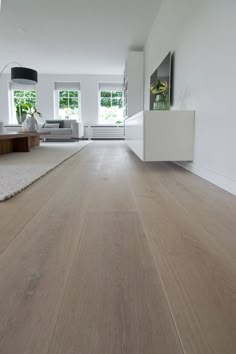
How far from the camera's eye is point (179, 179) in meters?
2.25

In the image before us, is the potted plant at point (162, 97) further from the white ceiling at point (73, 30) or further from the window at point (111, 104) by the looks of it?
the window at point (111, 104)

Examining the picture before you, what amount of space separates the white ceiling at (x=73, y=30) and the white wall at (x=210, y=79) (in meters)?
1.66

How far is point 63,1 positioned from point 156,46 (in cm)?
159

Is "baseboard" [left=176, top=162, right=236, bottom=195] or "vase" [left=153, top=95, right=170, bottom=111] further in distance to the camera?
"vase" [left=153, top=95, right=170, bottom=111]

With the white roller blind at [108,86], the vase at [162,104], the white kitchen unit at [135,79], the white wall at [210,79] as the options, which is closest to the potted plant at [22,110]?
the white kitchen unit at [135,79]

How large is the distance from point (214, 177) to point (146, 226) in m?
1.06

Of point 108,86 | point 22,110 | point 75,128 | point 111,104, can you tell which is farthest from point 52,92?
point 22,110

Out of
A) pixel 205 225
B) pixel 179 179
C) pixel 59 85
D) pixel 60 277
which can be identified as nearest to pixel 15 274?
pixel 60 277

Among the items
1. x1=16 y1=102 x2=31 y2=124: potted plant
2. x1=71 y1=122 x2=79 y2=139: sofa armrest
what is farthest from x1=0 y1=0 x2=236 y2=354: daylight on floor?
x1=71 y1=122 x2=79 y2=139: sofa armrest

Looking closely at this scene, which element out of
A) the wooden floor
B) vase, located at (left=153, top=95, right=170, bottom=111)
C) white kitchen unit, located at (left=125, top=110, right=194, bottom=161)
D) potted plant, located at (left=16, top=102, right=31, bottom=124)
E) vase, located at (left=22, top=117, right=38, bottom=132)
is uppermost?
potted plant, located at (left=16, top=102, right=31, bottom=124)

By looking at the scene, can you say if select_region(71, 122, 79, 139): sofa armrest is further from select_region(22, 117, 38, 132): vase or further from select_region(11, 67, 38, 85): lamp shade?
select_region(22, 117, 38, 132): vase

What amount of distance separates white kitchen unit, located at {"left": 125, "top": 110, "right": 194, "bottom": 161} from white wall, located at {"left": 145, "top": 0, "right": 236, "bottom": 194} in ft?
0.34

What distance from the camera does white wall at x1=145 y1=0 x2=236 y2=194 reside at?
5.70 ft

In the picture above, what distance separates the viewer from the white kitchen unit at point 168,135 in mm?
2512
